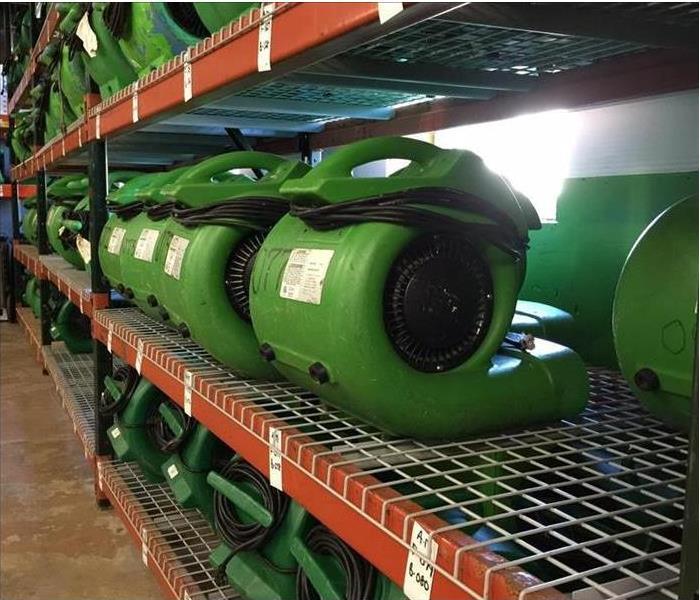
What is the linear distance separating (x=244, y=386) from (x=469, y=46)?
0.74 m

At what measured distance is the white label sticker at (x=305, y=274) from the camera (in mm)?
977

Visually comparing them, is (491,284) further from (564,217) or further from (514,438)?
(564,217)

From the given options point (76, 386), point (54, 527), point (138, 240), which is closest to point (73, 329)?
point (76, 386)

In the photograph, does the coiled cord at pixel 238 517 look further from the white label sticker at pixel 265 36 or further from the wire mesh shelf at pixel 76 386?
the wire mesh shelf at pixel 76 386

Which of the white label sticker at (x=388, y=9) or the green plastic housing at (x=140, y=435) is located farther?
the green plastic housing at (x=140, y=435)

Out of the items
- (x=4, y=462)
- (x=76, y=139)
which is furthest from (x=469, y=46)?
(x=4, y=462)

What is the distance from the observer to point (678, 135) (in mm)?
1360

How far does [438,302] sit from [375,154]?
0.27m

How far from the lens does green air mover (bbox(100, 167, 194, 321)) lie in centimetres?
174

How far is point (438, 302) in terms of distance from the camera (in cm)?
96

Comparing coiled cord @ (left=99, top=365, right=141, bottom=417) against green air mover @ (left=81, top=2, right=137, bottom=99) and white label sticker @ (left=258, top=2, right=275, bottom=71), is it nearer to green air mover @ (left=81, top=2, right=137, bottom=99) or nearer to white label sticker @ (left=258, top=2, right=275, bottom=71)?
green air mover @ (left=81, top=2, right=137, bottom=99)

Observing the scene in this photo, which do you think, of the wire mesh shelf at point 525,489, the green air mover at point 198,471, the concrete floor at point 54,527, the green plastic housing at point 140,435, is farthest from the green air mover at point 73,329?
the wire mesh shelf at point 525,489

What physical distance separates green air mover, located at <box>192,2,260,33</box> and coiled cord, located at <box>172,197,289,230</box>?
14.1 inches

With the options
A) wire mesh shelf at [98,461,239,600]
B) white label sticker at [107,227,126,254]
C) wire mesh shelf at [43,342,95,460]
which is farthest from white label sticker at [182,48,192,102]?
wire mesh shelf at [43,342,95,460]
